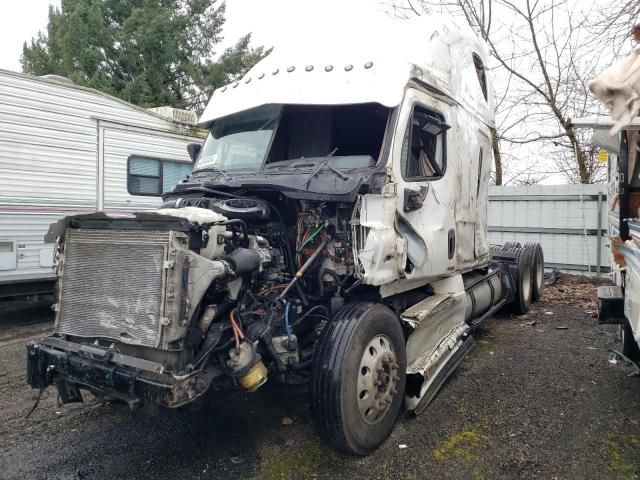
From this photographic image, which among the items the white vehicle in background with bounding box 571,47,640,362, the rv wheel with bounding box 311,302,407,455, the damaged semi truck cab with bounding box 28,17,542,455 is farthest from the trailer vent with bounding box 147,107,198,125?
the white vehicle in background with bounding box 571,47,640,362

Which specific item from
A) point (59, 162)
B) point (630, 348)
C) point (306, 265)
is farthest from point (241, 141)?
point (59, 162)

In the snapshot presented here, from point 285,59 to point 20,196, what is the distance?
4.79 metres

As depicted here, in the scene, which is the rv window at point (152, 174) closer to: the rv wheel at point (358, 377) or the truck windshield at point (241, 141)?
the truck windshield at point (241, 141)

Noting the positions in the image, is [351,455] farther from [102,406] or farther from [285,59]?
[285,59]

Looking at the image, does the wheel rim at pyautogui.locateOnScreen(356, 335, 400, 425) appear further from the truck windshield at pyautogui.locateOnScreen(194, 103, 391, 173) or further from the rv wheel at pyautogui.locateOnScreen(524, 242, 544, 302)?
the rv wheel at pyautogui.locateOnScreen(524, 242, 544, 302)

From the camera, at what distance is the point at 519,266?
25.1 feet

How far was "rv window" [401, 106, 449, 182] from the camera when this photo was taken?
4.06m

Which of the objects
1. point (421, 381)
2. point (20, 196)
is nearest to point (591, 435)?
point (421, 381)

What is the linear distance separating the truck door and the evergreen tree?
1806 centimetres

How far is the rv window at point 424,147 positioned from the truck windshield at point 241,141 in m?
1.16

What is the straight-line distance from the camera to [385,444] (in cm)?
362

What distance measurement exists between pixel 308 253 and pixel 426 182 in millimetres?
1238

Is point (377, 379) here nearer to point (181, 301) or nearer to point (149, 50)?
point (181, 301)

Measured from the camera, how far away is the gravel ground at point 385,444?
3.27m
